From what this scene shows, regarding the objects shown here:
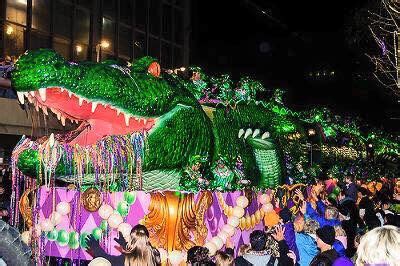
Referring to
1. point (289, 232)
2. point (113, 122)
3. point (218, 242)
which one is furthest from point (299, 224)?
point (113, 122)

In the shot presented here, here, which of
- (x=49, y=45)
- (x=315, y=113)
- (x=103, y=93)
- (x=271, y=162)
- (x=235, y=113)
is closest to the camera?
(x=103, y=93)

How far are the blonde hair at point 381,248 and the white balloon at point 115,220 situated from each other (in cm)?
393

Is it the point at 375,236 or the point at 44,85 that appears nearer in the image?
the point at 375,236

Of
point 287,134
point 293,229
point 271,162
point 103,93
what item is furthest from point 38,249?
point 287,134

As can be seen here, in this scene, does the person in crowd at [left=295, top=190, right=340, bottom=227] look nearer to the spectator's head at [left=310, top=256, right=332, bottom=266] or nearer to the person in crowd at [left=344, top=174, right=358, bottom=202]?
the person in crowd at [left=344, top=174, right=358, bottom=202]

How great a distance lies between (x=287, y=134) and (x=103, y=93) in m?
4.75

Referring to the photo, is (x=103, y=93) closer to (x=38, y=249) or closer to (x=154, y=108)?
(x=154, y=108)

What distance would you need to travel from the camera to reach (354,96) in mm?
26469

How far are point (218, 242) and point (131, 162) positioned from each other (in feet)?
4.83

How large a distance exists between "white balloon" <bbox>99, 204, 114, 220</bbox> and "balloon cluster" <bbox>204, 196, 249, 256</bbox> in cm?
123

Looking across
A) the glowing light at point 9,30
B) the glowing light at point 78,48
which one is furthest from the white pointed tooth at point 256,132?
the glowing light at point 78,48

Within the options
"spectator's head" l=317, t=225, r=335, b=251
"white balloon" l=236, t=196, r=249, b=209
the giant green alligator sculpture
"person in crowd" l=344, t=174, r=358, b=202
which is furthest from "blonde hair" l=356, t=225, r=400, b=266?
"person in crowd" l=344, t=174, r=358, b=202

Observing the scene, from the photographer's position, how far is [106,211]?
6.45 meters

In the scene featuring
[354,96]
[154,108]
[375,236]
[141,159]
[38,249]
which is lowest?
[38,249]
